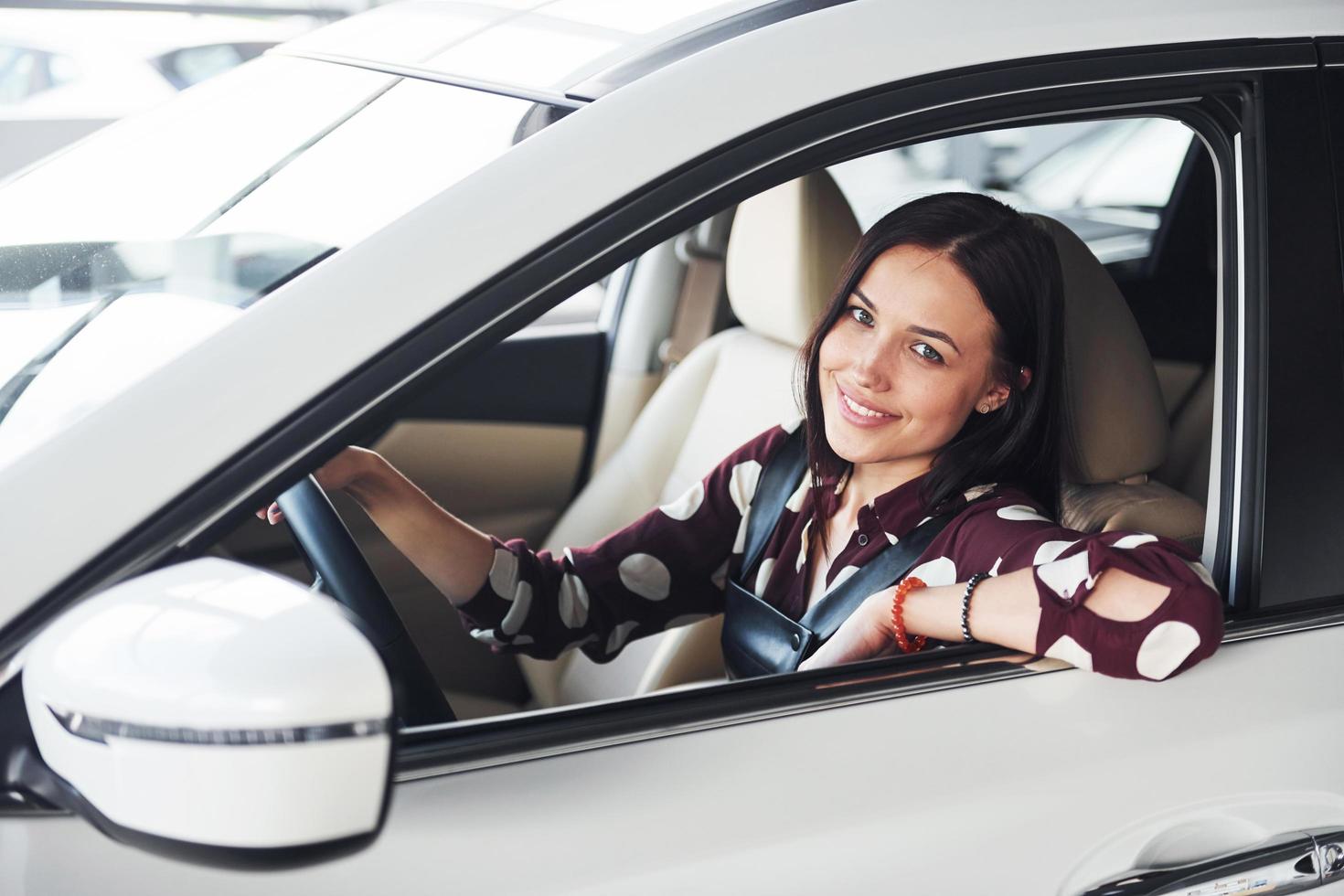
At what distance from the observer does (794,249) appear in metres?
1.96

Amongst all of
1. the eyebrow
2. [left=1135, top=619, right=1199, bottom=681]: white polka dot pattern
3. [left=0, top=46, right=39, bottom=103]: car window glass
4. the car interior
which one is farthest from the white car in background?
[left=1135, top=619, right=1199, bottom=681]: white polka dot pattern

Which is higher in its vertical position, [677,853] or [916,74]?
[916,74]

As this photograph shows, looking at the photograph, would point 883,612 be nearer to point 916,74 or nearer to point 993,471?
point 993,471

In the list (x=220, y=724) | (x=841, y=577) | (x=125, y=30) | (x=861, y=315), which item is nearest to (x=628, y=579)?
(x=841, y=577)

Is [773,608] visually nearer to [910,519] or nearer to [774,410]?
[910,519]

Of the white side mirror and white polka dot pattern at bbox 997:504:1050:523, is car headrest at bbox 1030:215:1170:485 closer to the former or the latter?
white polka dot pattern at bbox 997:504:1050:523

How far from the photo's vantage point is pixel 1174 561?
3.64ft

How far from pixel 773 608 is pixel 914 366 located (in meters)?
0.34

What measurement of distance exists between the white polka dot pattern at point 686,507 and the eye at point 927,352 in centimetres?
44

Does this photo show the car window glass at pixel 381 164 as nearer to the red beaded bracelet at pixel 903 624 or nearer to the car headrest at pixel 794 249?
the red beaded bracelet at pixel 903 624

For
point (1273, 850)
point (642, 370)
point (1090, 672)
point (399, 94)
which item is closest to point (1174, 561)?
point (1090, 672)

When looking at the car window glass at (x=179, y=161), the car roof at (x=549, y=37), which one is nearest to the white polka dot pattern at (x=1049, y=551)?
the car roof at (x=549, y=37)

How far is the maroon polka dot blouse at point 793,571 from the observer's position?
42.0 inches

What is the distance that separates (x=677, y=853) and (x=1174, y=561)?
1.66 feet
